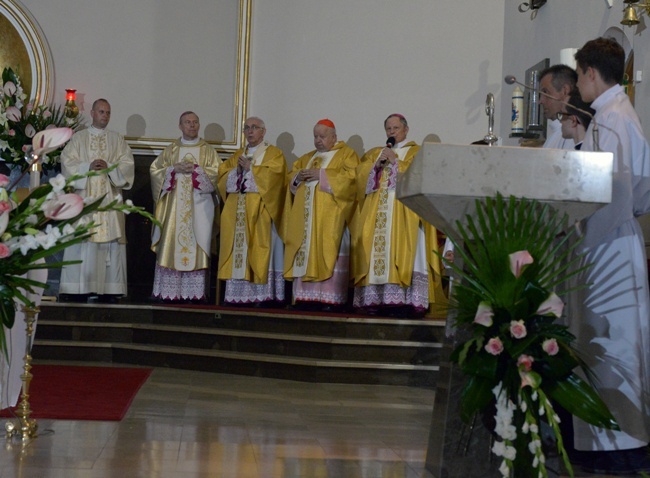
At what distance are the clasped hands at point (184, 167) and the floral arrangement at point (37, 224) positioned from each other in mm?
6226

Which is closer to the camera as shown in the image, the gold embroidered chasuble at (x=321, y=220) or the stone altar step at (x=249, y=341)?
the stone altar step at (x=249, y=341)

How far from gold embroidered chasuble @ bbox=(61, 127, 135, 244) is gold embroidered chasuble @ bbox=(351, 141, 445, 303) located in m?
2.45

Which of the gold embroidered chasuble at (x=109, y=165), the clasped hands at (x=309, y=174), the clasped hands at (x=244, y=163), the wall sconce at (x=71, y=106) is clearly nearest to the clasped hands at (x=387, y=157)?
the clasped hands at (x=309, y=174)

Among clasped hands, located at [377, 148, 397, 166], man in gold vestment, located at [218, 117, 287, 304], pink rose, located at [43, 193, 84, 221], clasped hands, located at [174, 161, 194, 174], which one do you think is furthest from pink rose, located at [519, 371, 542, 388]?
clasped hands, located at [174, 161, 194, 174]

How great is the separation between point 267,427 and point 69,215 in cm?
274

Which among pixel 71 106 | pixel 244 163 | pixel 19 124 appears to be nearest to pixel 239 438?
pixel 244 163

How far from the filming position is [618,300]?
4023 mm

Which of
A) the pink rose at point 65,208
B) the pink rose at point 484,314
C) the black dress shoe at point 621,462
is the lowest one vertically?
the black dress shoe at point 621,462

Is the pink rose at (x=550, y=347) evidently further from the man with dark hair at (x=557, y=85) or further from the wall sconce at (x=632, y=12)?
the wall sconce at (x=632, y=12)

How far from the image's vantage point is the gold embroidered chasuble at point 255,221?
9047 millimetres

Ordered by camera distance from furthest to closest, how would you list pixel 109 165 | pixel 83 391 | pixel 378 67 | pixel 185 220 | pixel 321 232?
pixel 378 67 → pixel 185 220 → pixel 109 165 → pixel 321 232 → pixel 83 391

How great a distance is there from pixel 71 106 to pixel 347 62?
3009 millimetres

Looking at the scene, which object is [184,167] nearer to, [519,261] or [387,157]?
[387,157]

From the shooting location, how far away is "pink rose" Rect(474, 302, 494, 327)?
3.37 m
